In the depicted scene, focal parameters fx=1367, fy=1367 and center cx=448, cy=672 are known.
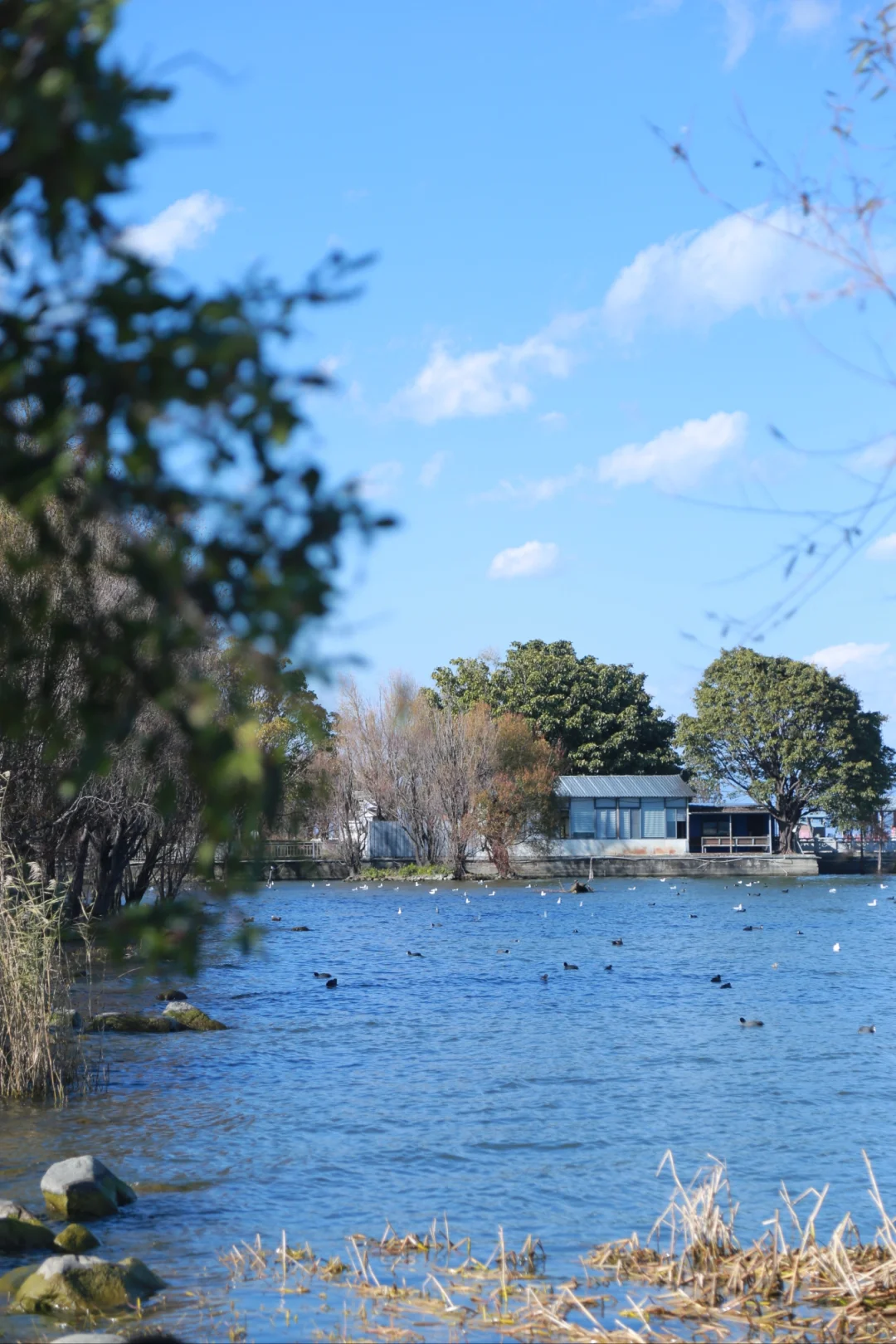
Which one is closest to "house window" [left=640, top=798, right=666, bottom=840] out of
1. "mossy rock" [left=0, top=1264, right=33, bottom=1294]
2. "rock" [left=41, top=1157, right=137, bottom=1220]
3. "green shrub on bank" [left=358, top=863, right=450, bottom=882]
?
"green shrub on bank" [left=358, top=863, right=450, bottom=882]

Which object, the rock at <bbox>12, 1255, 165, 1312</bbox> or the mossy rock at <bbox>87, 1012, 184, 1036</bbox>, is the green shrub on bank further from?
the rock at <bbox>12, 1255, 165, 1312</bbox>

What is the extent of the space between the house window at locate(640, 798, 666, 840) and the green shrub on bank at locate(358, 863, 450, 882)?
13.9 meters

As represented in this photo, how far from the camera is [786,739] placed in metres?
81.8

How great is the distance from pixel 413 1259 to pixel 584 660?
268ft

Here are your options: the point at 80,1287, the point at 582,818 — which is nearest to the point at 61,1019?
the point at 80,1287

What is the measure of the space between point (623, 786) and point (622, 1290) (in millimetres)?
75312

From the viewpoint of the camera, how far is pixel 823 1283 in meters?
8.45

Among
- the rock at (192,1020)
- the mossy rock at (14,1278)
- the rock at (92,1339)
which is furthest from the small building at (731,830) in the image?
the rock at (92,1339)

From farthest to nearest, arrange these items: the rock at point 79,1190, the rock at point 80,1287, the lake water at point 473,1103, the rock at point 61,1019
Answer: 1. the rock at point 61,1019
2. the lake water at point 473,1103
3. the rock at point 79,1190
4. the rock at point 80,1287

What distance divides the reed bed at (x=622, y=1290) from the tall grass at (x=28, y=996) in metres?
4.85

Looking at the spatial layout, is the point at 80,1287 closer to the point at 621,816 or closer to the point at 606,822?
the point at 606,822

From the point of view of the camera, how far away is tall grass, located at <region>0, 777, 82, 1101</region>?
13977 millimetres

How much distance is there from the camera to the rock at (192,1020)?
2306 cm

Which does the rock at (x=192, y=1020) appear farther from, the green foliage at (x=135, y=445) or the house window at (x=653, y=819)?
the house window at (x=653, y=819)
